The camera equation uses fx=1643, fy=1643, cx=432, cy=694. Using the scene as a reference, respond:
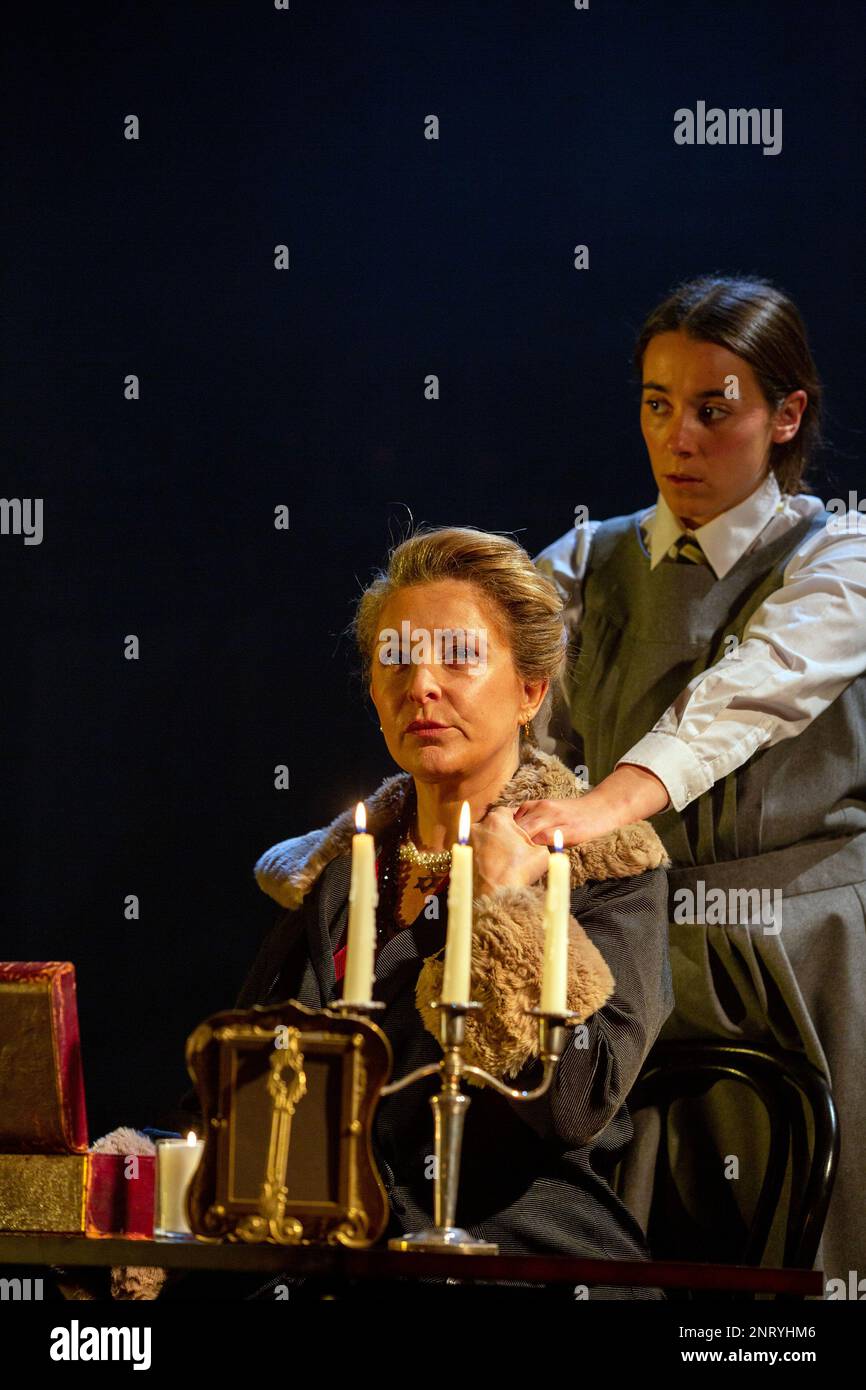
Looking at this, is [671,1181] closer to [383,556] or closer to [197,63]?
[383,556]

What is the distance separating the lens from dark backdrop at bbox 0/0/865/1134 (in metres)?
2.97

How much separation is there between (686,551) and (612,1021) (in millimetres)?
1031

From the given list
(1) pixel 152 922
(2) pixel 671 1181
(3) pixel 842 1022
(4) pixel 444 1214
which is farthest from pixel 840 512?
(4) pixel 444 1214

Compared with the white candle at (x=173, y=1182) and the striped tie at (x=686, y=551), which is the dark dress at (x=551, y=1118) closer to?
the white candle at (x=173, y=1182)

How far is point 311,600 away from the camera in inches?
119

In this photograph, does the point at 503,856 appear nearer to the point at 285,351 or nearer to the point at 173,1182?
the point at 173,1182

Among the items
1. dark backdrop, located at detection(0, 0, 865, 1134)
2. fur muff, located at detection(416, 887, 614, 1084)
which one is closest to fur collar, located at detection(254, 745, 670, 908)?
fur muff, located at detection(416, 887, 614, 1084)

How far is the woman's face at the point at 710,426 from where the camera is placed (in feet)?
8.96

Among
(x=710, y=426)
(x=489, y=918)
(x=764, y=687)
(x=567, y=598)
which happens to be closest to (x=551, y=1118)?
(x=489, y=918)

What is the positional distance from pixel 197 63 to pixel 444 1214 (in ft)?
7.86

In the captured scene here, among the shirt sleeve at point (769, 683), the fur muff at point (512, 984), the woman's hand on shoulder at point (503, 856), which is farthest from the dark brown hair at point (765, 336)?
the fur muff at point (512, 984)

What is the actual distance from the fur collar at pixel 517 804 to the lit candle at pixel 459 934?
62cm

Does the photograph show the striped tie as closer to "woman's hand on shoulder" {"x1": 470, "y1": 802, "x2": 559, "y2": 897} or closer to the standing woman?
the standing woman

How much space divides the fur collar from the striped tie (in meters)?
0.56
